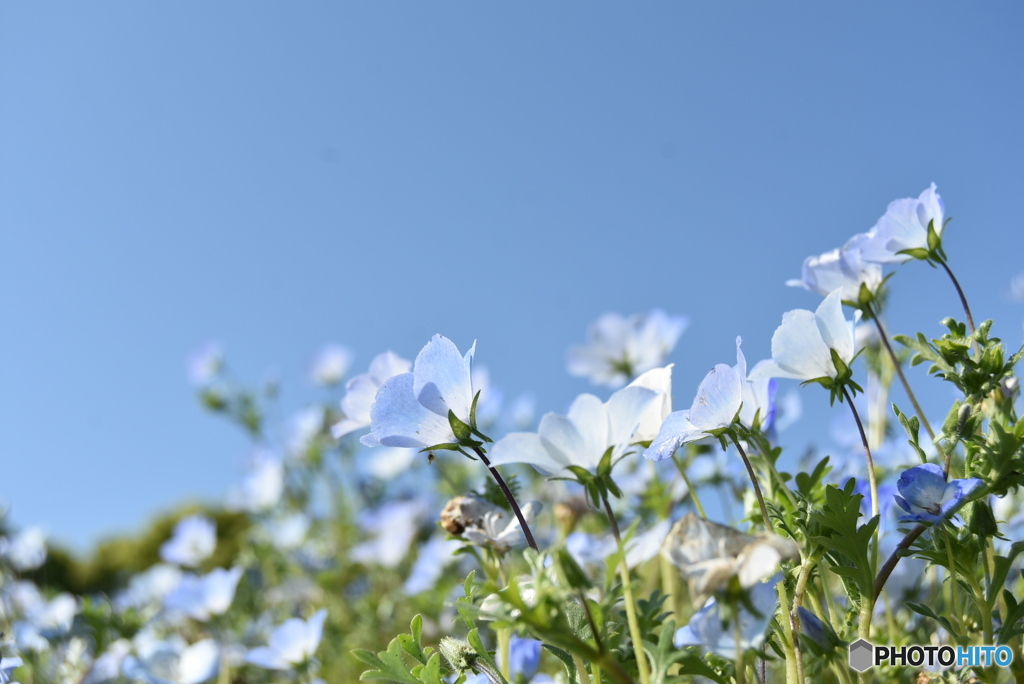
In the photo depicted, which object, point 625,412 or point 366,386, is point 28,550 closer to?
point 366,386

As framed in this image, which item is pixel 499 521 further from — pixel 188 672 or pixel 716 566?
pixel 188 672

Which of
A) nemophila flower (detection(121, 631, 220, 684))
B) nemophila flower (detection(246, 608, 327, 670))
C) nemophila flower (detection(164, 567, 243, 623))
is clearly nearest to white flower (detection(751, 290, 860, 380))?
nemophila flower (detection(246, 608, 327, 670))

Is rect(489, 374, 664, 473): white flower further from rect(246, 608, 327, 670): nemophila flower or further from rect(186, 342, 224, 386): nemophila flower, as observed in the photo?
rect(186, 342, 224, 386): nemophila flower

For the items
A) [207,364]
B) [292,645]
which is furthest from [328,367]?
[292,645]

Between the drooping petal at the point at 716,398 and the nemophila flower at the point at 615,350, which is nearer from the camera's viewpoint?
the drooping petal at the point at 716,398

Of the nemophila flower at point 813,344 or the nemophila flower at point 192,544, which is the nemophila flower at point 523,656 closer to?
the nemophila flower at point 813,344

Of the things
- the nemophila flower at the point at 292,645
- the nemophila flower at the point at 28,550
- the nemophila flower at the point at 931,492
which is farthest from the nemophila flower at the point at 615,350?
the nemophila flower at the point at 28,550
